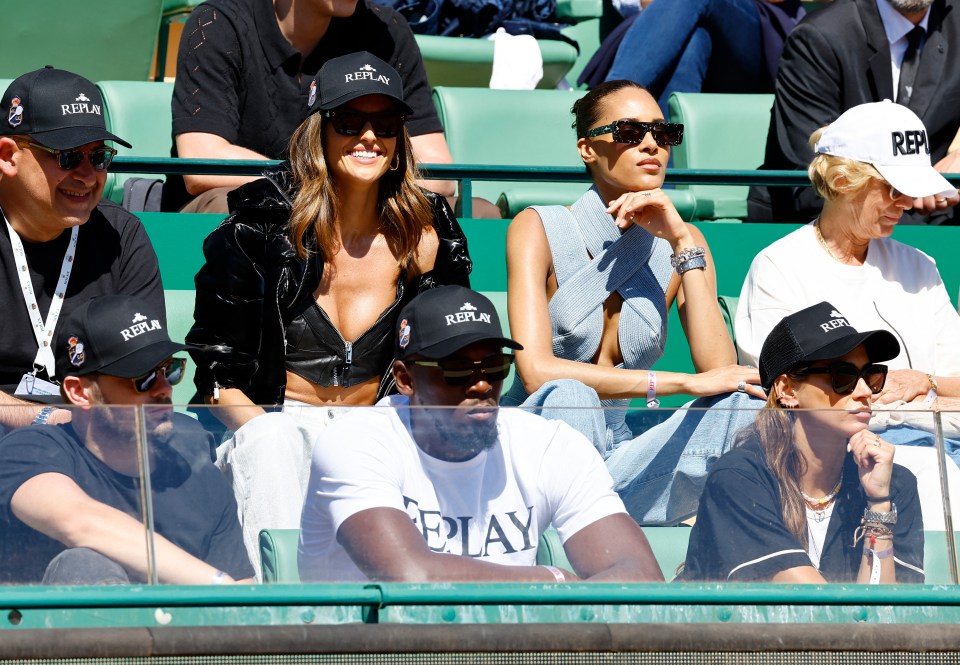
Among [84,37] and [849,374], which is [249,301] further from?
[84,37]

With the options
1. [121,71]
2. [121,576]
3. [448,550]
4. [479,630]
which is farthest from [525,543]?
[121,71]

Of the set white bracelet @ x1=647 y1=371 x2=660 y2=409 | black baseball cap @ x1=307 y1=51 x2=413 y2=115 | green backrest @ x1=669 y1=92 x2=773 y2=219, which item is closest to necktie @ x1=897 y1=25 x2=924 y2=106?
green backrest @ x1=669 y1=92 x2=773 y2=219

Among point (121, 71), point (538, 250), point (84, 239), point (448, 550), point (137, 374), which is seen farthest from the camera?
point (121, 71)

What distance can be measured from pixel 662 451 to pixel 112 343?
108cm

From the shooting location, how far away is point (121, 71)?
593 centimetres

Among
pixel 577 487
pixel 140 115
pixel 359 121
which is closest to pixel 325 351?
pixel 359 121

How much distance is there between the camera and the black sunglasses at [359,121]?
3.54m

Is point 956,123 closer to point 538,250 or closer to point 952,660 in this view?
point 538,250

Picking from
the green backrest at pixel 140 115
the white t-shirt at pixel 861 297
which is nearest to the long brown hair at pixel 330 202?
the white t-shirt at pixel 861 297

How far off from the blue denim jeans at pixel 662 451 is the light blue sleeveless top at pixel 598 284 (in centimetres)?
114

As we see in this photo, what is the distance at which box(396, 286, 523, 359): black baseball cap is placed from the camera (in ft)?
9.17

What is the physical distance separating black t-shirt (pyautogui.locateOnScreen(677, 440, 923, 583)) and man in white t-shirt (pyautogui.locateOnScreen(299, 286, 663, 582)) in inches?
4.6

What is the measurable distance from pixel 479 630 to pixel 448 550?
23cm

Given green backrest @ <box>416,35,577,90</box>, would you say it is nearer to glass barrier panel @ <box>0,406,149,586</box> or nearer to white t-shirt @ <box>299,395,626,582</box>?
white t-shirt @ <box>299,395,626,582</box>
